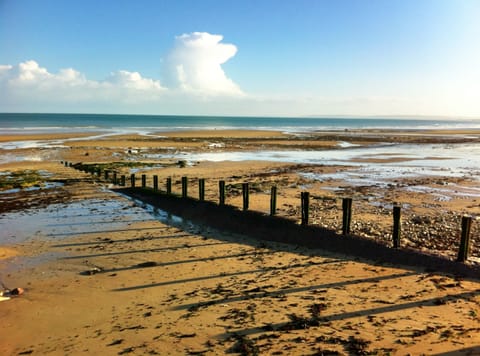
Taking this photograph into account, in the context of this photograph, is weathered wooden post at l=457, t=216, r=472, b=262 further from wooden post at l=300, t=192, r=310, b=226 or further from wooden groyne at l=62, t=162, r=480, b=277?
wooden post at l=300, t=192, r=310, b=226

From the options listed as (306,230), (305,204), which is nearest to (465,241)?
(306,230)

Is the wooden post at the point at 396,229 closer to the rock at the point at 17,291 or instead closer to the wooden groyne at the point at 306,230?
the wooden groyne at the point at 306,230

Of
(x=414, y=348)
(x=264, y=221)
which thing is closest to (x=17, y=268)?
(x=264, y=221)

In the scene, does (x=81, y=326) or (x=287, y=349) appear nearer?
(x=287, y=349)

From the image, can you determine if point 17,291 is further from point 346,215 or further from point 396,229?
point 396,229

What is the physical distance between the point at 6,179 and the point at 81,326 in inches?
873

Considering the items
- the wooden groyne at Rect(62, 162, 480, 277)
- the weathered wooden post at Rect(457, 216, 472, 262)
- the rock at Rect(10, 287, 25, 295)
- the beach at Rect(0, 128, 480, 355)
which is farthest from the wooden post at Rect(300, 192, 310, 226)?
the rock at Rect(10, 287, 25, 295)

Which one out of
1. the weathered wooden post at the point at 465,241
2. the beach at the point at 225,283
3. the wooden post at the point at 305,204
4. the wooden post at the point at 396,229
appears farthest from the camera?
the wooden post at the point at 305,204

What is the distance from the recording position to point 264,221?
49.3 ft

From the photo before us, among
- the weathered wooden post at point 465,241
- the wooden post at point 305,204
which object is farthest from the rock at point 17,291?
the weathered wooden post at point 465,241

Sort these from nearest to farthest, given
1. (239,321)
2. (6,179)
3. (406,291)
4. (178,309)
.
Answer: (239,321) < (178,309) < (406,291) < (6,179)

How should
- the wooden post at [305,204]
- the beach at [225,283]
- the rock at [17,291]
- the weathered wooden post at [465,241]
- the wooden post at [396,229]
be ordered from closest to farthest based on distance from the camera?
the beach at [225,283] < the rock at [17,291] < the weathered wooden post at [465,241] < the wooden post at [396,229] < the wooden post at [305,204]

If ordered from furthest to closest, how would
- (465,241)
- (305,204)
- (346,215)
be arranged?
(305,204), (346,215), (465,241)

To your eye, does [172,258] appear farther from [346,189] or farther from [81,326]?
[346,189]
